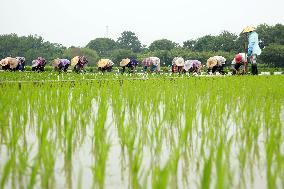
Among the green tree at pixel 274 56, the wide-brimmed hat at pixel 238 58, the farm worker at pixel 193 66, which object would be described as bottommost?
the farm worker at pixel 193 66

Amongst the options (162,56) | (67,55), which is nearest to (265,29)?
(162,56)

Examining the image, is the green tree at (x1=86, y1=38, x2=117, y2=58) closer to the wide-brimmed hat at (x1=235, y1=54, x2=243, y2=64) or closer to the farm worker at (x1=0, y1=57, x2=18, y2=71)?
the farm worker at (x1=0, y1=57, x2=18, y2=71)

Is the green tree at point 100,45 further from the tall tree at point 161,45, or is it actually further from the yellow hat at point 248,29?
the yellow hat at point 248,29

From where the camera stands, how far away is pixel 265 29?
4678 cm

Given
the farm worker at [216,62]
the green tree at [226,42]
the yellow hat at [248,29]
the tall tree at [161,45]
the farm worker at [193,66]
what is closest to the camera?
the yellow hat at [248,29]

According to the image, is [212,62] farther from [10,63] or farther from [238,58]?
[10,63]

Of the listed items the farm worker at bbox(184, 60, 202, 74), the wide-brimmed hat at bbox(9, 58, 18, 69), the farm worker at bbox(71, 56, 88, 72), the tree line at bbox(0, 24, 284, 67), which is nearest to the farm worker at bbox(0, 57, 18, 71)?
the wide-brimmed hat at bbox(9, 58, 18, 69)

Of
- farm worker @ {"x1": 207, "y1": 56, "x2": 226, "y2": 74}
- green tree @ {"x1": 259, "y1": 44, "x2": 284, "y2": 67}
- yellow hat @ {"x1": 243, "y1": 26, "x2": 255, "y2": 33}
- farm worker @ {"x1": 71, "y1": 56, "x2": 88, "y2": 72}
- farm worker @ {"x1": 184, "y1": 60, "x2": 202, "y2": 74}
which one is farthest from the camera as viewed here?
green tree @ {"x1": 259, "y1": 44, "x2": 284, "y2": 67}

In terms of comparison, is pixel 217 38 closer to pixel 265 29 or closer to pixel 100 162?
pixel 265 29

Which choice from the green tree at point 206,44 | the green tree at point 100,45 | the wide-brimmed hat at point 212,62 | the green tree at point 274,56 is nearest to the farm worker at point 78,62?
the wide-brimmed hat at point 212,62

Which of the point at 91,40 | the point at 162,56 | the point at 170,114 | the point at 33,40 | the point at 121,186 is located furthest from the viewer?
the point at 91,40

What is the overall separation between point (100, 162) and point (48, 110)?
1888 mm

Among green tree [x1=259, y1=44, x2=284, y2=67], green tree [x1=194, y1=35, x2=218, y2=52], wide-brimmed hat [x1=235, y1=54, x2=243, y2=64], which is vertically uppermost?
green tree [x1=194, y1=35, x2=218, y2=52]

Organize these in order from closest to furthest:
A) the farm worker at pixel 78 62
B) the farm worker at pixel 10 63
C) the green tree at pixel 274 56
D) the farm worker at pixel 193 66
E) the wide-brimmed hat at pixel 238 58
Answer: the wide-brimmed hat at pixel 238 58
the farm worker at pixel 78 62
the farm worker at pixel 10 63
the farm worker at pixel 193 66
the green tree at pixel 274 56
